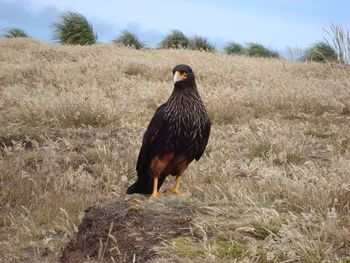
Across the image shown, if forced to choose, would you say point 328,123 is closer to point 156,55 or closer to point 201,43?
point 156,55

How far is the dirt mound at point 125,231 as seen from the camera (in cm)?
355

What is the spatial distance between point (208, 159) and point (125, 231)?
108 inches

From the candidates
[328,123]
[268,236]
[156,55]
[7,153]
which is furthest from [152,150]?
[156,55]

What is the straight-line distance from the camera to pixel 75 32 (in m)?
24.3

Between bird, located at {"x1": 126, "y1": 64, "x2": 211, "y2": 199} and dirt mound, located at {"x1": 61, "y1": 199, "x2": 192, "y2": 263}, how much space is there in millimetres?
496

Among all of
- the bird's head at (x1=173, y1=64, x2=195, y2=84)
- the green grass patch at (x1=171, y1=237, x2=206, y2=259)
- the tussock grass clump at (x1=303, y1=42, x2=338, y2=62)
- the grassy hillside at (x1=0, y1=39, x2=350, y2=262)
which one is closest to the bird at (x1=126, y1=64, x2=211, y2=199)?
the bird's head at (x1=173, y1=64, x2=195, y2=84)

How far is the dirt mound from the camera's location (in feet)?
11.7

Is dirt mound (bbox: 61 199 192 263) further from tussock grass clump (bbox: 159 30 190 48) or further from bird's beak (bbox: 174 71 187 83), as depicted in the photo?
tussock grass clump (bbox: 159 30 190 48)

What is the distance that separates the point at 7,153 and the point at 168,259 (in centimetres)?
373

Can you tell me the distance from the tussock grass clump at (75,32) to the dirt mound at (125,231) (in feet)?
67.9

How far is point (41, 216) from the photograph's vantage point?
4992 millimetres

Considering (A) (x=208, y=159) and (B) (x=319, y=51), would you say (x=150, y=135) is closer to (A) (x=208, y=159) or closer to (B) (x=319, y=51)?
(A) (x=208, y=159)

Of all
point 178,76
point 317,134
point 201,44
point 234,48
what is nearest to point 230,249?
point 178,76

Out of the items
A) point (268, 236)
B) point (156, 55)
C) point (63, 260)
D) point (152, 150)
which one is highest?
point (156, 55)
